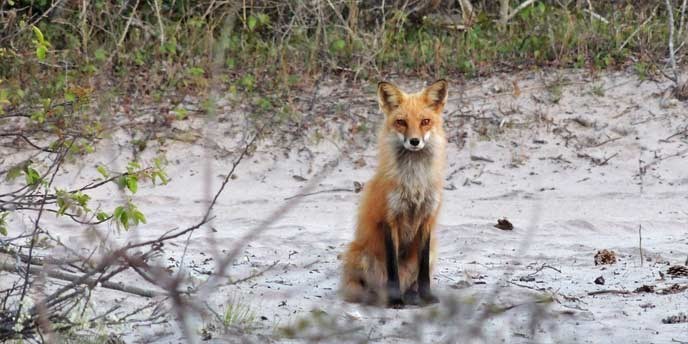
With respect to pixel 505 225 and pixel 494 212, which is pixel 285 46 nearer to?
pixel 494 212

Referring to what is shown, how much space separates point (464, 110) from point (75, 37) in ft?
14.4

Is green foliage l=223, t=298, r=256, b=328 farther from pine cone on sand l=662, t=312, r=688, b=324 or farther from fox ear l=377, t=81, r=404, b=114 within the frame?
pine cone on sand l=662, t=312, r=688, b=324

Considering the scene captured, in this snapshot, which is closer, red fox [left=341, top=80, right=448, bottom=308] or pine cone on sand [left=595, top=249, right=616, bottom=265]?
Answer: red fox [left=341, top=80, right=448, bottom=308]

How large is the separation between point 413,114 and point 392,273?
37.7 inches

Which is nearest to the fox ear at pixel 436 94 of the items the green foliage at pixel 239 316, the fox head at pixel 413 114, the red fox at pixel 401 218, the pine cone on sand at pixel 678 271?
the fox head at pixel 413 114

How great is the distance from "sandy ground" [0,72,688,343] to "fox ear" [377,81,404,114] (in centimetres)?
50

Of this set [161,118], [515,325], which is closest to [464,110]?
[161,118]

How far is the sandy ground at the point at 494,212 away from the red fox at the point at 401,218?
0.19 meters

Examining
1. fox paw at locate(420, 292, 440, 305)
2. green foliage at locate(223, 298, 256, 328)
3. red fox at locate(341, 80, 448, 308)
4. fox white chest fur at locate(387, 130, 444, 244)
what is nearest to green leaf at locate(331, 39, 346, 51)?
red fox at locate(341, 80, 448, 308)

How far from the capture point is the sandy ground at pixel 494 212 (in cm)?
554

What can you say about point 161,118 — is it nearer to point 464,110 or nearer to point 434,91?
point 464,110

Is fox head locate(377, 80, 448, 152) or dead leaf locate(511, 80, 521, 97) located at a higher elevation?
fox head locate(377, 80, 448, 152)

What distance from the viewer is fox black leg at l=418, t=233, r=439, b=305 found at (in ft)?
20.2

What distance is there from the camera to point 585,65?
450 inches
